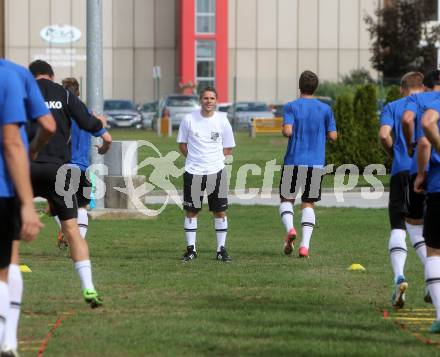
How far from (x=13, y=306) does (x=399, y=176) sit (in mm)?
3872

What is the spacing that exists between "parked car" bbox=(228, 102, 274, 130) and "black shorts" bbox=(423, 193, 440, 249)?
4618 centimetres

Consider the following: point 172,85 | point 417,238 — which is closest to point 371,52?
point 172,85

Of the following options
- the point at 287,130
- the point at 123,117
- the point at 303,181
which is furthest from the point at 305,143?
the point at 123,117

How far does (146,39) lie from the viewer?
6856cm

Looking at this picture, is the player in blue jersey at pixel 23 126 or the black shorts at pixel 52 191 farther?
the black shorts at pixel 52 191

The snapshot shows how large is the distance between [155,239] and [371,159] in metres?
14.5

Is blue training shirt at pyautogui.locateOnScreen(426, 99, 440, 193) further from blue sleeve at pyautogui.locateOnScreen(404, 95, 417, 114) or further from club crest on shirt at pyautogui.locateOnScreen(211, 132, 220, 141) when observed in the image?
club crest on shirt at pyautogui.locateOnScreen(211, 132, 220, 141)

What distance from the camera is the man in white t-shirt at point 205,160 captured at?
1395 centimetres

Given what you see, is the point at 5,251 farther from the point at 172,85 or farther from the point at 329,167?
the point at 172,85

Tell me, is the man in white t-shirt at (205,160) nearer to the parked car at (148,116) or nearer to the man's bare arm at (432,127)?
the man's bare arm at (432,127)

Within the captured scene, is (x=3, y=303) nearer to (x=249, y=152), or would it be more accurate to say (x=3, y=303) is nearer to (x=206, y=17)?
(x=249, y=152)

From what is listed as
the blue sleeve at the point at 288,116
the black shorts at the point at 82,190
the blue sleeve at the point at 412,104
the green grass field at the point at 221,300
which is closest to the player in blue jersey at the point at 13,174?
the green grass field at the point at 221,300

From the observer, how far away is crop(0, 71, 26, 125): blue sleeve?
6.92m

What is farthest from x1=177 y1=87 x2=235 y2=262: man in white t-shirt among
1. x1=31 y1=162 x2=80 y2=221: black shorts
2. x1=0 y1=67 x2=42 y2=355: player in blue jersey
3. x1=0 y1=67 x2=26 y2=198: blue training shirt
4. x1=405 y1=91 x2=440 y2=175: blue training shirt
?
x1=0 y1=67 x2=26 y2=198: blue training shirt
